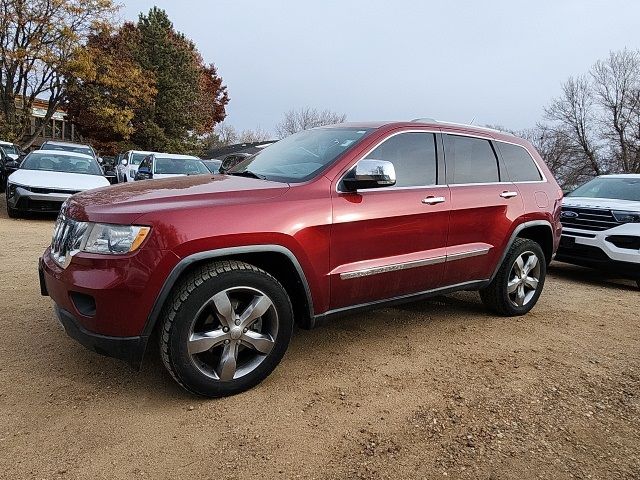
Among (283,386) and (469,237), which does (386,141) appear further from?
(283,386)

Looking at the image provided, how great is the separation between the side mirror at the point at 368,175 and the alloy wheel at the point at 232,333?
0.95m

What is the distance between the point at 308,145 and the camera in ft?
12.3

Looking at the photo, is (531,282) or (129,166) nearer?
(531,282)

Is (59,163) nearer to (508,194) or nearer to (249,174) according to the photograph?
(249,174)

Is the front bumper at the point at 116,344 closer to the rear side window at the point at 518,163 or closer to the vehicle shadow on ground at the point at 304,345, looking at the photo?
the vehicle shadow on ground at the point at 304,345

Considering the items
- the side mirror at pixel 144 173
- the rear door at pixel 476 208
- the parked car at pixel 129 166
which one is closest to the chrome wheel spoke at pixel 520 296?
the rear door at pixel 476 208

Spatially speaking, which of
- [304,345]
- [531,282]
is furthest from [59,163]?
[531,282]

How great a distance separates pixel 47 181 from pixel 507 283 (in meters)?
8.54

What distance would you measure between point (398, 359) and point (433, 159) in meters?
1.58

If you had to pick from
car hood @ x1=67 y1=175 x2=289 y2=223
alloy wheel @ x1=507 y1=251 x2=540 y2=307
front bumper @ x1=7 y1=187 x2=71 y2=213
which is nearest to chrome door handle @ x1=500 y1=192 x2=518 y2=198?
alloy wheel @ x1=507 y1=251 x2=540 y2=307

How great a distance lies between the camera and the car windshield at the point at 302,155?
3.27 meters

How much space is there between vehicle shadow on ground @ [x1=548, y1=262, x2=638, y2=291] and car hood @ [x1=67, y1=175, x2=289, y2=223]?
5426 mm

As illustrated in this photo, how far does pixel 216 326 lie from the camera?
9.00 ft

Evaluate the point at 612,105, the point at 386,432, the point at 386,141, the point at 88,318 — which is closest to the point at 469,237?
the point at 386,141
